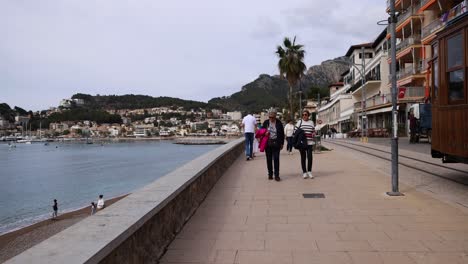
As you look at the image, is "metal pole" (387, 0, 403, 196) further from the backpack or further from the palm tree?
the palm tree

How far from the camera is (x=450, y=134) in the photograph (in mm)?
9070

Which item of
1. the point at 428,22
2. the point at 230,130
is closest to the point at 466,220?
the point at 428,22

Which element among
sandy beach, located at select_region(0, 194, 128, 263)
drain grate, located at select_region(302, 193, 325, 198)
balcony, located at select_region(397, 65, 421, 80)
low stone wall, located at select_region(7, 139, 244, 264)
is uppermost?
balcony, located at select_region(397, 65, 421, 80)

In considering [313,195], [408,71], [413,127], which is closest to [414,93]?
[408,71]

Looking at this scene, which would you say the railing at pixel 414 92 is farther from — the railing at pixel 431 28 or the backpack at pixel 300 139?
the backpack at pixel 300 139

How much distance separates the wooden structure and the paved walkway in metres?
1.22

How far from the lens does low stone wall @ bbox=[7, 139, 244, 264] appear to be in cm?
301

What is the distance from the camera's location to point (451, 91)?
29.3ft

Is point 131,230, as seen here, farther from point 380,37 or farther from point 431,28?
point 380,37

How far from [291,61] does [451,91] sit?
4009 centimetres

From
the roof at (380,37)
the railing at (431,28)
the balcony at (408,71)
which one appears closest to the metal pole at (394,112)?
the railing at (431,28)

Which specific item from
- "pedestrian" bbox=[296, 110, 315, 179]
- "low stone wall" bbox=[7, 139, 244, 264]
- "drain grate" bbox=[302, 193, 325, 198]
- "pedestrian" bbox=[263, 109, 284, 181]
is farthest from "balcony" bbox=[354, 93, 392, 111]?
"low stone wall" bbox=[7, 139, 244, 264]

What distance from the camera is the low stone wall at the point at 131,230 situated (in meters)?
3.01

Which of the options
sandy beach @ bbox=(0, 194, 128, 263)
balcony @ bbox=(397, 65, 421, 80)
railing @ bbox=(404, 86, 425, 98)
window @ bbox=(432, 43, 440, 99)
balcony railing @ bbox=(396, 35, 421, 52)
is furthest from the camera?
balcony railing @ bbox=(396, 35, 421, 52)
